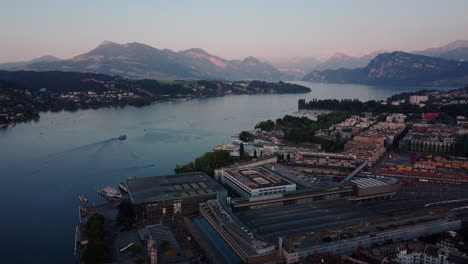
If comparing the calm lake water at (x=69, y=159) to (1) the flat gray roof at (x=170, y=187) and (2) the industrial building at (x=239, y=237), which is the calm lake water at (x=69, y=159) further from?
(2) the industrial building at (x=239, y=237)

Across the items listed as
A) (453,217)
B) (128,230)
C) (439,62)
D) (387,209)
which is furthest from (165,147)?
(439,62)

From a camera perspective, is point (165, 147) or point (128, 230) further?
point (165, 147)

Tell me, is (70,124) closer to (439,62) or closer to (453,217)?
(453,217)

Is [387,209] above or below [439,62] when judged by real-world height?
below

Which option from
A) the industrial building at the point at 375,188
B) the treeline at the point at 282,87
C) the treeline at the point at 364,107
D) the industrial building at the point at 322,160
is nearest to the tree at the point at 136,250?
the industrial building at the point at 375,188

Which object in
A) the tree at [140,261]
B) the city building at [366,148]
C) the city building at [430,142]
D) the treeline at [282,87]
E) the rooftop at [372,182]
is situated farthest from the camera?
the treeline at [282,87]

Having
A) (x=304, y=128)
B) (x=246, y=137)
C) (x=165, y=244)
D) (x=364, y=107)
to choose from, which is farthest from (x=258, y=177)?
(x=364, y=107)
